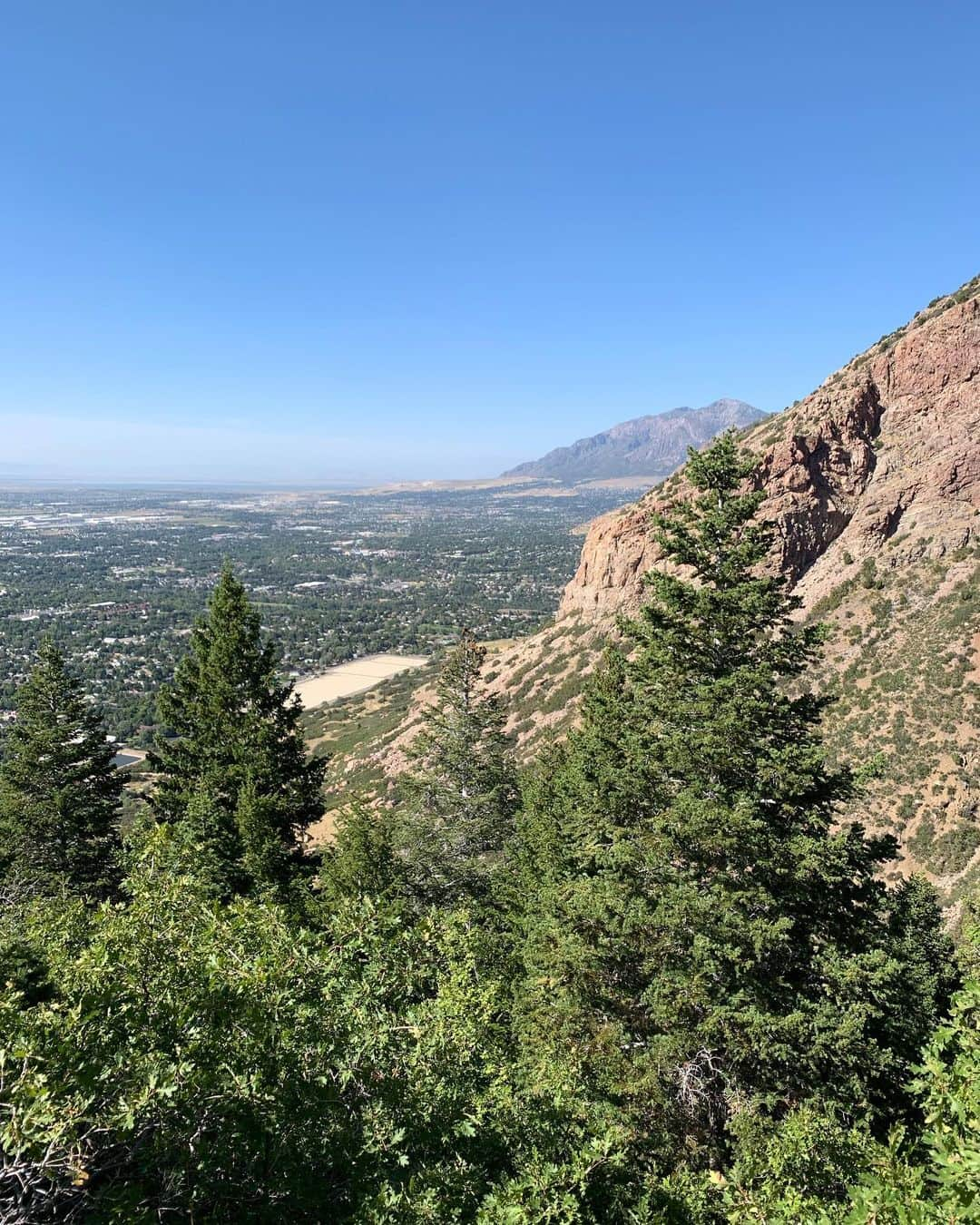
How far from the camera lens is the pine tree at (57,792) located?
16828 millimetres

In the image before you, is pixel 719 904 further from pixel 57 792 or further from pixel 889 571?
pixel 889 571

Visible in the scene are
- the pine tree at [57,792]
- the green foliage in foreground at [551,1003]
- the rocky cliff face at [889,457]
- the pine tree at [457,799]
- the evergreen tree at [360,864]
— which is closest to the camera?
the green foliage in foreground at [551,1003]

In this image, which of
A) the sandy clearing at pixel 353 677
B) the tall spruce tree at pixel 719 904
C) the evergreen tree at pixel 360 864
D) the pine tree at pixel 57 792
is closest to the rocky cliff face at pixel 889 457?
the evergreen tree at pixel 360 864

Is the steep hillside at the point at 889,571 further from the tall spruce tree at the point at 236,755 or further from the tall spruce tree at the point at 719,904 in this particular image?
the tall spruce tree at the point at 236,755

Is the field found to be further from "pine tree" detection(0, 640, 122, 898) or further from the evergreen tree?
the evergreen tree

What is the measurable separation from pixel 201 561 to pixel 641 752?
209 meters

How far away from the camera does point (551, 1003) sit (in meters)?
10.3

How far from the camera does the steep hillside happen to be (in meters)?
26.0

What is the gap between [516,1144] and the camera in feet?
19.2

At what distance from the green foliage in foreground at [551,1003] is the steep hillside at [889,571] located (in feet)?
41.0

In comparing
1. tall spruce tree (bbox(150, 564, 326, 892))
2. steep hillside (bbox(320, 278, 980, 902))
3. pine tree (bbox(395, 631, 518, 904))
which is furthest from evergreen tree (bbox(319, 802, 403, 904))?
steep hillside (bbox(320, 278, 980, 902))

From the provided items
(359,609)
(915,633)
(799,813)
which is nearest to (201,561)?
(359,609)

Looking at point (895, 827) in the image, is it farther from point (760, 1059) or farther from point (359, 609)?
point (359, 609)

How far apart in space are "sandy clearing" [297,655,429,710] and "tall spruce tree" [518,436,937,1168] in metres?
74.4
